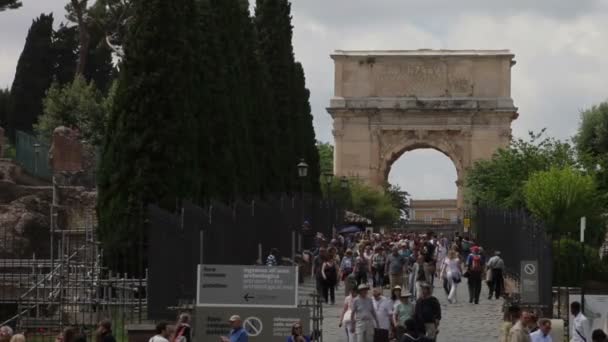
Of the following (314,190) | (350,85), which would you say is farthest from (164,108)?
(350,85)

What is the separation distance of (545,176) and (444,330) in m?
20.1

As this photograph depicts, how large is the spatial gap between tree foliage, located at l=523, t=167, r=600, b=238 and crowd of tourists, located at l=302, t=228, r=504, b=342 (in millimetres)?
2360

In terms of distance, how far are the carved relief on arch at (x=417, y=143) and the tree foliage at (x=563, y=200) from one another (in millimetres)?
38375

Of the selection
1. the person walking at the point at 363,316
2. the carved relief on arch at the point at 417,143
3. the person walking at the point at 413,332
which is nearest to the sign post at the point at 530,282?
the person walking at the point at 363,316

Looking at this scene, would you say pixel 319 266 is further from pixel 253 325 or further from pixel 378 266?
pixel 253 325

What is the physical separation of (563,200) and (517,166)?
13.6 metres

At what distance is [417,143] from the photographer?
8788 centimetres

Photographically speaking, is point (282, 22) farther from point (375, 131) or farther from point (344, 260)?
point (375, 131)

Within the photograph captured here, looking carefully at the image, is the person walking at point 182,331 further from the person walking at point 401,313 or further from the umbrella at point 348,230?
the umbrella at point 348,230

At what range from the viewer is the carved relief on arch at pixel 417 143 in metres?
86.8

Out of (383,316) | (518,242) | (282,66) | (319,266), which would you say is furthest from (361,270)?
(282,66)

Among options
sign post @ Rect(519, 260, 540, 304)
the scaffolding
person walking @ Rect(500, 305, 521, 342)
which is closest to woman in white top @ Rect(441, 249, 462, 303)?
sign post @ Rect(519, 260, 540, 304)

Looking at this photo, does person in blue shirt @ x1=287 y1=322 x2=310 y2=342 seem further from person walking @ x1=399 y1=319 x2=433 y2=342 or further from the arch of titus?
the arch of titus

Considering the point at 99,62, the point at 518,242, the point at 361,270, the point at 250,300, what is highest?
the point at 99,62
